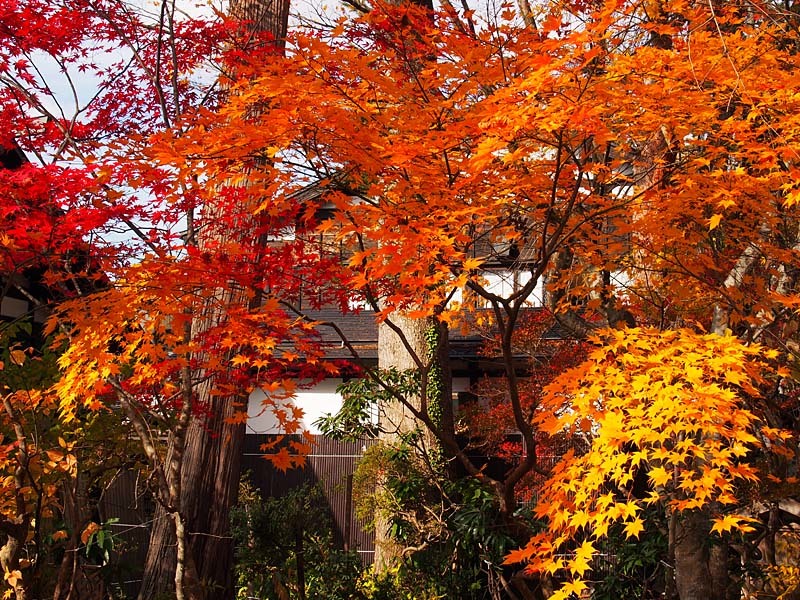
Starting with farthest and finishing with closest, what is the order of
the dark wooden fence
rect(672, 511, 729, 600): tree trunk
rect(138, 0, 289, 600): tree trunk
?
the dark wooden fence < rect(138, 0, 289, 600): tree trunk < rect(672, 511, 729, 600): tree trunk

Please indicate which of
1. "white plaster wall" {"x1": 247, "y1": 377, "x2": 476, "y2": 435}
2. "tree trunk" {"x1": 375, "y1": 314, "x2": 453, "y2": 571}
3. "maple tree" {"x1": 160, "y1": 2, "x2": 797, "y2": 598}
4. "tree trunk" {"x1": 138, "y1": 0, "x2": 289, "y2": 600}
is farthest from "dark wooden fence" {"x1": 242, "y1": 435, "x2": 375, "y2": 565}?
"maple tree" {"x1": 160, "y1": 2, "x2": 797, "y2": 598}

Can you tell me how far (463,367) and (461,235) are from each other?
11274 mm

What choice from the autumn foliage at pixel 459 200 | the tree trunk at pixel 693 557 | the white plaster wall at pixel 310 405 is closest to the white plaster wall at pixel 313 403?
the white plaster wall at pixel 310 405

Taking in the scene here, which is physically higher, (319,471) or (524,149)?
(524,149)

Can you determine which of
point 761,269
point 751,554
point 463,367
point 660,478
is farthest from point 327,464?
point 660,478

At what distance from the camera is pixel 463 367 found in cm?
1498

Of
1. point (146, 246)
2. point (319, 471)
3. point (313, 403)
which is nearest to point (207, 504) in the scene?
point (146, 246)

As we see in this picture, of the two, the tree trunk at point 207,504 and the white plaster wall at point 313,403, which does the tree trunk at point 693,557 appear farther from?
the white plaster wall at point 313,403

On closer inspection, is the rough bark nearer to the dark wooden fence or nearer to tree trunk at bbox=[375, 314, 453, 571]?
tree trunk at bbox=[375, 314, 453, 571]

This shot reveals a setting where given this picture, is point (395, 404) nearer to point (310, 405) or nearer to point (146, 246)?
point (146, 246)

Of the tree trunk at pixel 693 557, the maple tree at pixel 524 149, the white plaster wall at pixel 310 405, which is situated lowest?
the tree trunk at pixel 693 557

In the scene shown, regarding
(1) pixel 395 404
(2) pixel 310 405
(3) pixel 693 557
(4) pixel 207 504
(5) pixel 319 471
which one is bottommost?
(3) pixel 693 557

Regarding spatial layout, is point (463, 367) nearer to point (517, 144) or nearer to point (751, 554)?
point (751, 554)

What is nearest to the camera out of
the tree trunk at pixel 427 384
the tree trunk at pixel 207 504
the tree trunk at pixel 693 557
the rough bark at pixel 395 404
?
the tree trunk at pixel 693 557
